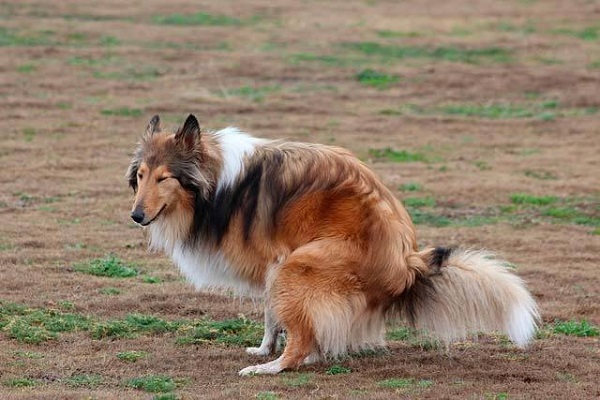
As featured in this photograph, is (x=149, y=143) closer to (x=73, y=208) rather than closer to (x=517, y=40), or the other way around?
(x=73, y=208)

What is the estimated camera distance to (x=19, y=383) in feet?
23.4

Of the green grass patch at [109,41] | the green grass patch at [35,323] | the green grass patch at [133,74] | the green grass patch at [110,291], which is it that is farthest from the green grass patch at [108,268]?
the green grass patch at [109,41]

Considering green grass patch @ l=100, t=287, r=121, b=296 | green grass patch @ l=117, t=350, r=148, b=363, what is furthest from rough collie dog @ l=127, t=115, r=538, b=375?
green grass patch @ l=100, t=287, r=121, b=296

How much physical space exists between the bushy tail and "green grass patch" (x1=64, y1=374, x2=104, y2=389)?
2.12 m

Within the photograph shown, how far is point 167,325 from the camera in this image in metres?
8.78

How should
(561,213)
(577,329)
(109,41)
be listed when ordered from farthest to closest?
(109,41), (561,213), (577,329)

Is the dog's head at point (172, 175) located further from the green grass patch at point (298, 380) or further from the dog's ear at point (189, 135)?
the green grass patch at point (298, 380)

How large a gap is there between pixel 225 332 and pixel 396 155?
29.1ft

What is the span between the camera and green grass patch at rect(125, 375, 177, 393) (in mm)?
7102

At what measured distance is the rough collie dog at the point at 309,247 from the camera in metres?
7.56

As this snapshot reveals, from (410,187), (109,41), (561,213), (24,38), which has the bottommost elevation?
(561,213)

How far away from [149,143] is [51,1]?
90.4 feet

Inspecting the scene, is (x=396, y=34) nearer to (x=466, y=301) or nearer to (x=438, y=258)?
(x=438, y=258)

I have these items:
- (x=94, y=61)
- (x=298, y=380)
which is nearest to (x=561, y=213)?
(x=298, y=380)
